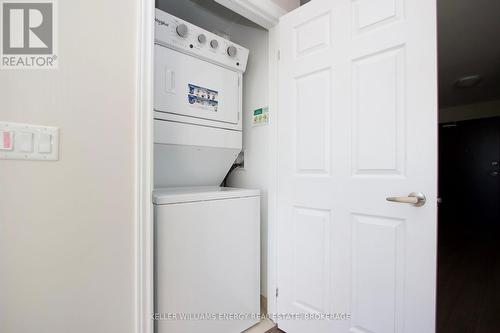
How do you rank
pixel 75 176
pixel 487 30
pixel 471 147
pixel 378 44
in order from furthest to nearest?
pixel 471 147 → pixel 487 30 → pixel 378 44 → pixel 75 176

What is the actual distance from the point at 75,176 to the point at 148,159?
0.26m

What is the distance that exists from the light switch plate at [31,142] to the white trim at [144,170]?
0.89ft

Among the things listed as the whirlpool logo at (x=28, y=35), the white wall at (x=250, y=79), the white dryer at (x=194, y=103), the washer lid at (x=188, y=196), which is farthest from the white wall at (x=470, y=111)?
the whirlpool logo at (x=28, y=35)

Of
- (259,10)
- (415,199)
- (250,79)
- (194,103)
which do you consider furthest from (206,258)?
(259,10)

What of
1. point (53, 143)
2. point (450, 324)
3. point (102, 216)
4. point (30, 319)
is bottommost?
point (450, 324)

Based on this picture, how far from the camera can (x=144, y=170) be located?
0.99 m

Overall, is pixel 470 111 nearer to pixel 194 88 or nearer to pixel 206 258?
pixel 194 88

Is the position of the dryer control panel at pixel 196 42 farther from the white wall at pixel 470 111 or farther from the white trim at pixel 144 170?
the white wall at pixel 470 111

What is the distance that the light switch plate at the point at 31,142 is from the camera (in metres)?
0.74

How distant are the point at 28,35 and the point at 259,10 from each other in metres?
1.14

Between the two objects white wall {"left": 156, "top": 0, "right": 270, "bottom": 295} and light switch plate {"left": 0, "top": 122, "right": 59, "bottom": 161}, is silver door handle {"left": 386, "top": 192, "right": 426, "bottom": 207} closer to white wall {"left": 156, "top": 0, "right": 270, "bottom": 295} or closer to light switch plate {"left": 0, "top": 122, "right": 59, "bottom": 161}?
white wall {"left": 156, "top": 0, "right": 270, "bottom": 295}

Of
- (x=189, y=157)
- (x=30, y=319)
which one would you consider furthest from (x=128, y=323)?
(x=189, y=157)

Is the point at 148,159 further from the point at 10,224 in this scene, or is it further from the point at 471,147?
the point at 471,147

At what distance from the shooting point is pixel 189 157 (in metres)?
1.51
